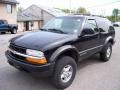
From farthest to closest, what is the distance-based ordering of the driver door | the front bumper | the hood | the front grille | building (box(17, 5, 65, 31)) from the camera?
building (box(17, 5, 65, 31)) → the driver door → the front grille → the hood → the front bumper

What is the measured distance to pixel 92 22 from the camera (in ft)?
17.4

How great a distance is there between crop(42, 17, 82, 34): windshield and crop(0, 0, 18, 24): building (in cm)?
1993

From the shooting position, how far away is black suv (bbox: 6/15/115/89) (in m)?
3.60

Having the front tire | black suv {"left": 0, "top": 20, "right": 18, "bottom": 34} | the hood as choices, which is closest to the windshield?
the hood

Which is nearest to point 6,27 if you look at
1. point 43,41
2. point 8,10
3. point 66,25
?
point 8,10

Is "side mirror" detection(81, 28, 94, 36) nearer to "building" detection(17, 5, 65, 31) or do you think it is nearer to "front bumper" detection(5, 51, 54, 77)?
"front bumper" detection(5, 51, 54, 77)

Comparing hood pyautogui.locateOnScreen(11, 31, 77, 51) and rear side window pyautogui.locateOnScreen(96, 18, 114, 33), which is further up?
rear side window pyautogui.locateOnScreen(96, 18, 114, 33)

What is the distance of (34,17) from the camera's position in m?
36.2

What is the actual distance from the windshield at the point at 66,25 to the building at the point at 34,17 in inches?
961

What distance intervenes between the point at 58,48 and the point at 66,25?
1.31 m

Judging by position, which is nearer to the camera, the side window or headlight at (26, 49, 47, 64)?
headlight at (26, 49, 47, 64)

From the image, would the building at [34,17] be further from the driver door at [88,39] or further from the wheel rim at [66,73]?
the wheel rim at [66,73]

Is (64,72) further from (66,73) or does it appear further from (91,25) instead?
(91,25)

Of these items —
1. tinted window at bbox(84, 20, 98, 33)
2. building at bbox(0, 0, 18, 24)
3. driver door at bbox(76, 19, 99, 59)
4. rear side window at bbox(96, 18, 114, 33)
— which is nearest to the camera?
driver door at bbox(76, 19, 99, 59)
